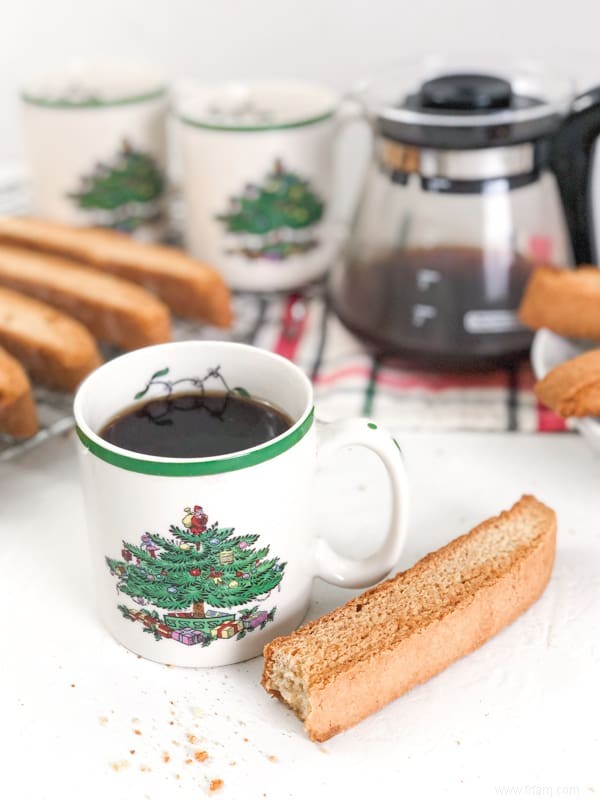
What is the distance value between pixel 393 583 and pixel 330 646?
2.7 inches

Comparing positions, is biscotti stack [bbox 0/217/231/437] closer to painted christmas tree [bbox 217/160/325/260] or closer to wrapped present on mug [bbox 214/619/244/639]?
painted christmas tree [bbox 217/160/325/260]

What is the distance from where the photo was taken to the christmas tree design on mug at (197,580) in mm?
550

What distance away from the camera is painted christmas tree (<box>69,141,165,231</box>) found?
1.05 metres

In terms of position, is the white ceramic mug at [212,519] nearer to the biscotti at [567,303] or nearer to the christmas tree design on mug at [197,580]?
the christmas tree design on mug at [197,580]

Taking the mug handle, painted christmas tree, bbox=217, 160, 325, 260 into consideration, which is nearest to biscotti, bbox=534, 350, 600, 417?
the mug handle

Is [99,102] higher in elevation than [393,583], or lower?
higher

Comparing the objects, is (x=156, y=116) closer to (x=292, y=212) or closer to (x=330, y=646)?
(x=292, y=212)

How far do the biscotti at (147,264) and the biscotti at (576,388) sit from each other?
1.11ft

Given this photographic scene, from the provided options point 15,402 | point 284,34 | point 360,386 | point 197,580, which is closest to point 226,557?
point 197,580

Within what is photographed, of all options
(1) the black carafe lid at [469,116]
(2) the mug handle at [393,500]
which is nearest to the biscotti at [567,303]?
(1) the black carafe lid at [469,116]

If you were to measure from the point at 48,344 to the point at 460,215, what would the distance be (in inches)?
13.9

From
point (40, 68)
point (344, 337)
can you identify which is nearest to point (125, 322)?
point (344, 337)

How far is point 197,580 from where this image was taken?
56 centimetres

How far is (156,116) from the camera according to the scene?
1068 mm
